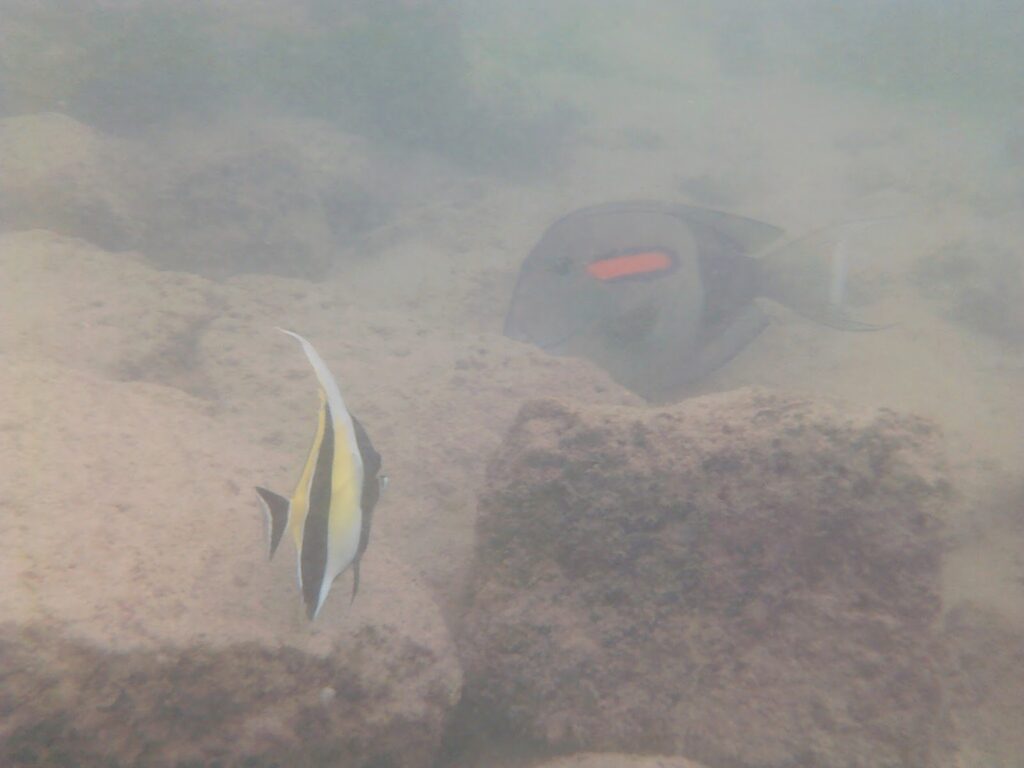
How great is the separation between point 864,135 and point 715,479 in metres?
13.1

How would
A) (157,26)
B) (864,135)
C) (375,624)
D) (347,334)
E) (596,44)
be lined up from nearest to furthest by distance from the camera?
(375,624)
(347,334)
(157,26)
(864,135)
(596,44)

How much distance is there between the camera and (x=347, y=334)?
428 cm

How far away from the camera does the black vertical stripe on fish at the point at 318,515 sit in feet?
3.98

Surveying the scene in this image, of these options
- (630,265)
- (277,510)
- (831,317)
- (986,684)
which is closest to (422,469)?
(277,510)

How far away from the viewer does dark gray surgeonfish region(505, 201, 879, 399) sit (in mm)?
4266

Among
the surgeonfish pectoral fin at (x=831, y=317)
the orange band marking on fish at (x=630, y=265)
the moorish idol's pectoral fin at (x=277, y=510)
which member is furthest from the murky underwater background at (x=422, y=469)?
the orange band marking on fish at (x=630, y=265)

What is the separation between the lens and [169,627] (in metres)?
1.47

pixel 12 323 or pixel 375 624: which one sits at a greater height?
pixel 12 323

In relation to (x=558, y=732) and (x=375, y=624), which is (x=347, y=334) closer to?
(x=375, y=624)

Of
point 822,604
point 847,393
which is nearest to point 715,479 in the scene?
point 822,604

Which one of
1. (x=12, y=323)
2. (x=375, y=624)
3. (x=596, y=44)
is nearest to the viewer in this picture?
(x=375, y=624)

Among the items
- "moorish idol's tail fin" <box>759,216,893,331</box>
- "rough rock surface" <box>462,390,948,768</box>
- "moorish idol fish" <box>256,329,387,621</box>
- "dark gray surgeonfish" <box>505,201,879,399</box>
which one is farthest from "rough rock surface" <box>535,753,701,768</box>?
"moorish idol's tail fin" <box>759,216,893,331</box>

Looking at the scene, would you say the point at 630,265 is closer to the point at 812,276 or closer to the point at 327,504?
the point at 812,276

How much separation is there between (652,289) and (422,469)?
220cm
